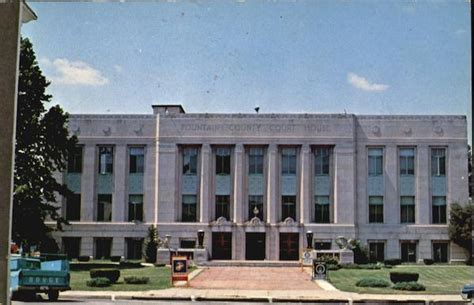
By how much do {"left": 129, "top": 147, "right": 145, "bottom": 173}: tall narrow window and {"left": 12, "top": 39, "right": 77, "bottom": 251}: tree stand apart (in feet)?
27.1

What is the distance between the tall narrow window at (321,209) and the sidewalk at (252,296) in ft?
58.0

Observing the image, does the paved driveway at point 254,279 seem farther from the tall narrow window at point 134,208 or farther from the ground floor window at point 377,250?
the tall narrow window at point 134,208

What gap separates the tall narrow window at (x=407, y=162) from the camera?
136 ft

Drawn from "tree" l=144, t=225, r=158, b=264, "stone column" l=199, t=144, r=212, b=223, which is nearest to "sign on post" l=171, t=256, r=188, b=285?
Answer: "tree" l=144, t=225, r=158, b=264

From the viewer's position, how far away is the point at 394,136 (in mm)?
41250

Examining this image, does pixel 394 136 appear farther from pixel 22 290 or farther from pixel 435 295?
pixel 22 290

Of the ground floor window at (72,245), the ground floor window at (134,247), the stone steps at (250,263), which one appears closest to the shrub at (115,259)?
the ground floor window at (134,247)

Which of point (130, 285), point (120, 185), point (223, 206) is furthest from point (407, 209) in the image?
point (130, 285)

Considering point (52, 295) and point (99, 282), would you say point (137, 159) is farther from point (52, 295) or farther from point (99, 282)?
point (52, 295)

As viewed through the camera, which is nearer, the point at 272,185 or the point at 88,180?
the point at 88,180

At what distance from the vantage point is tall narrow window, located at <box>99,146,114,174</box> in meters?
40.4

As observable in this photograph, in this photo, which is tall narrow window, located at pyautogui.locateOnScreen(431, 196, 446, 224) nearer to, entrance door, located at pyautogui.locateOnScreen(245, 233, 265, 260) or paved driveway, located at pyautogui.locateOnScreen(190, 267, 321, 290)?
paved driveway, located at pyautogui.locateOnScreen(190, 267, 321, 290)

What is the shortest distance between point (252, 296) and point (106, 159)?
66.2ft

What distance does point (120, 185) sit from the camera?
41.0m
